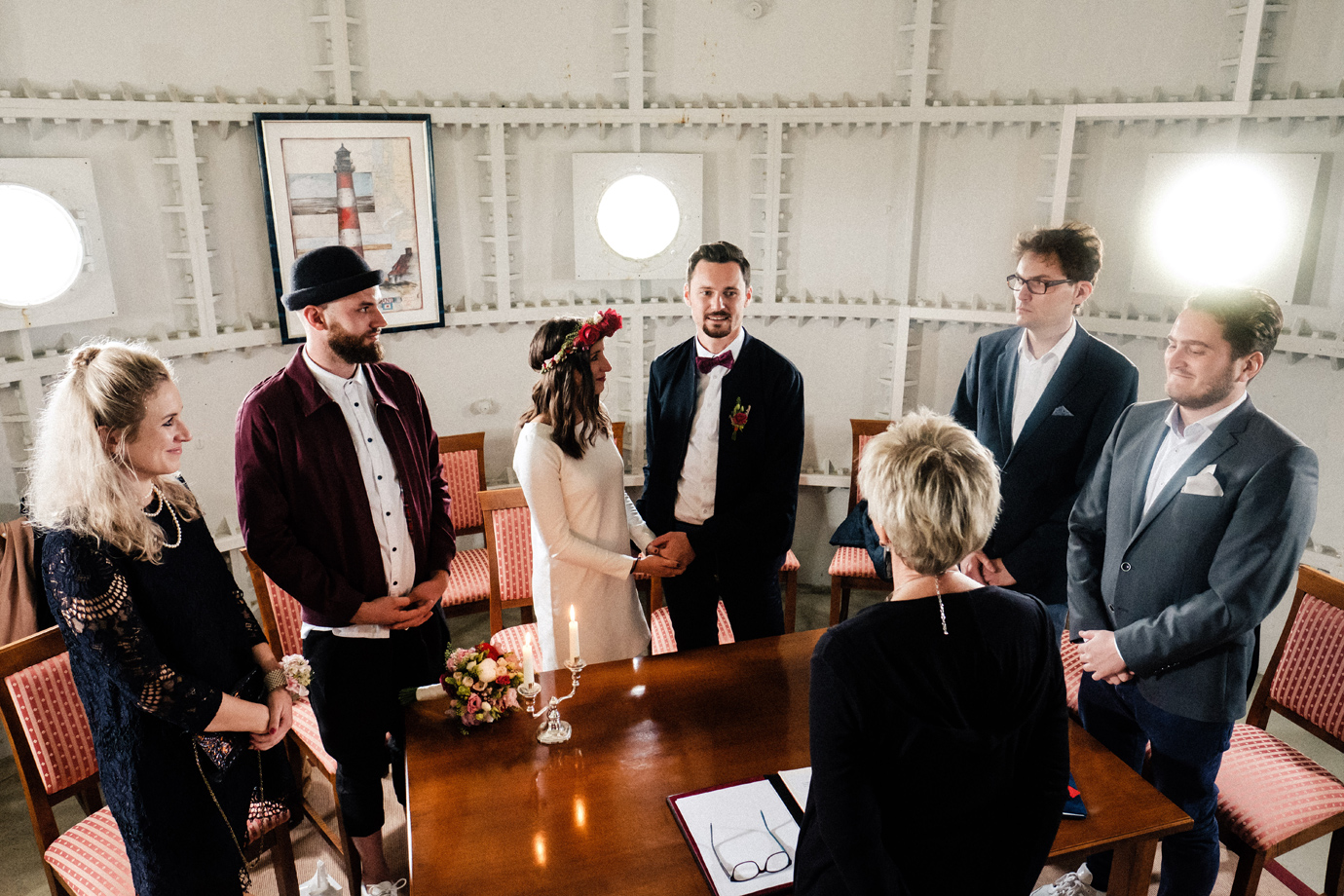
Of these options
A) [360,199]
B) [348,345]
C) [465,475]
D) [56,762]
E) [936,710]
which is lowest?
[56,762]

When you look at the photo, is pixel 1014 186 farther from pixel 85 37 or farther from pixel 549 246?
pixel 85 37

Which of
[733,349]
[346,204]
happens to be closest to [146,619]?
[733,349]

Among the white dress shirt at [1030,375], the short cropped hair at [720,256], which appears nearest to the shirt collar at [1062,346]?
the white dress shirt at [1030,375]

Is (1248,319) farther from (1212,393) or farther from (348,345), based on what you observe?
(348,345)

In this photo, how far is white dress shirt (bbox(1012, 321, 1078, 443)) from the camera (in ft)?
10.5

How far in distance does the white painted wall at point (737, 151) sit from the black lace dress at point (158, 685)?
84.6 inches

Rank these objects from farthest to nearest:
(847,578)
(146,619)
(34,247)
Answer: (847,578)
(34,247)
(146,619)

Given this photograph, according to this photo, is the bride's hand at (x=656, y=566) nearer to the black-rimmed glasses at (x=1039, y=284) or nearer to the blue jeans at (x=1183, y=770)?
the blue jeans at (x=1183, y=770)

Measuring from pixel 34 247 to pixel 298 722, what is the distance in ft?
7.55

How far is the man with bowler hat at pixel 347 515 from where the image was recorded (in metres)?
2.56

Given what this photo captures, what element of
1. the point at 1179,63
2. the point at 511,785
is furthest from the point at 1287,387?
the point at 511,785

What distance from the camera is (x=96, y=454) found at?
1983 millimetres

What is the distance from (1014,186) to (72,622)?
14.4ft

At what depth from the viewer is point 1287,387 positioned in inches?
154
